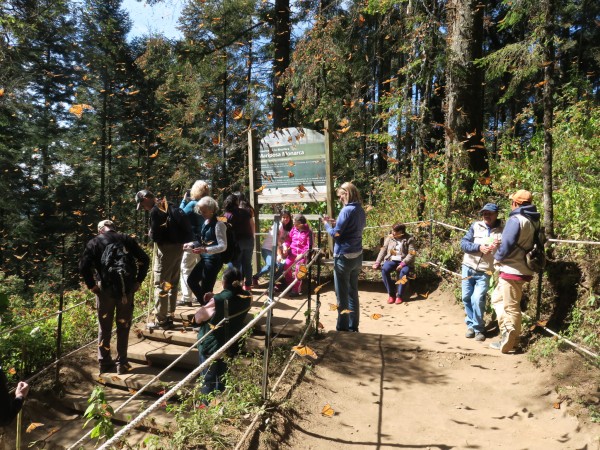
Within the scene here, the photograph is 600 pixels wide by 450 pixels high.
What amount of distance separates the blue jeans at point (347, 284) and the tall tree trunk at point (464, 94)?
4697 millimetres

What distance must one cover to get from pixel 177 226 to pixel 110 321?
4.88 feet

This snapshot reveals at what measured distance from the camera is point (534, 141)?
11.2m

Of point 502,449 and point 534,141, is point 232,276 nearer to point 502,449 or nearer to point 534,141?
point 502,449

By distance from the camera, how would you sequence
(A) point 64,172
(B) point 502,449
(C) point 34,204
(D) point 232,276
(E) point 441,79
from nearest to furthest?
(B) point 502,449
(D) point 232,276
(E) point 441,79
(C) point 34,204
(A) point 64,172

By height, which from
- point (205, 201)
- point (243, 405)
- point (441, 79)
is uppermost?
point (441, 79)

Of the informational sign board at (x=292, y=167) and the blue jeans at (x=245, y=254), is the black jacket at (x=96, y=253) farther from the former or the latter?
the informational sign board at (x=292, y=167)

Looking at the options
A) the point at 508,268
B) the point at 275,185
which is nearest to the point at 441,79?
the point at 275,185

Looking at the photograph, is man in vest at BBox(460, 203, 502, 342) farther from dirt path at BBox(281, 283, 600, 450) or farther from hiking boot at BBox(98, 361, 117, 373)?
hiking boot at BBox(98, 361, 117, 373)

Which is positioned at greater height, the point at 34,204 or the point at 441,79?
the point at 441,79

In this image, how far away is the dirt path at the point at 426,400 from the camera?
344cm

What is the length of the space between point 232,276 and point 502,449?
2711 mm

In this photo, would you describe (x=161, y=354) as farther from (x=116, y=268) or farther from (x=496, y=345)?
(x=496, y=345)

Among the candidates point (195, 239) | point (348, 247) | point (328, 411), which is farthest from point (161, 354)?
point (348, 247)

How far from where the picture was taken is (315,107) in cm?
1492
